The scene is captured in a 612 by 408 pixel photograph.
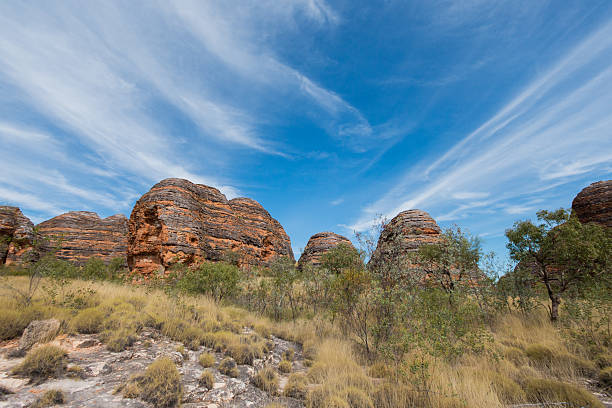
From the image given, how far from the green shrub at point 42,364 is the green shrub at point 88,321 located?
1499 mm

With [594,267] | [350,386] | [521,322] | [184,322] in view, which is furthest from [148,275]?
[594,267]

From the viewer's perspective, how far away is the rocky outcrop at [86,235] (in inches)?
1618

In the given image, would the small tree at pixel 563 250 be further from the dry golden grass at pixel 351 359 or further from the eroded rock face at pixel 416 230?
the eroded rock face at pixel 416 230

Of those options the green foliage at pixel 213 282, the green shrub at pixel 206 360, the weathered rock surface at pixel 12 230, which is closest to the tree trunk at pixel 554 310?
the green shrub at pixel 206 360

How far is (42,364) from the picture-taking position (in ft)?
14.8

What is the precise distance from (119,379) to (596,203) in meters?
39.2

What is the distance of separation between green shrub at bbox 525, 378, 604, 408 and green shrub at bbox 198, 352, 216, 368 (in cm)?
743

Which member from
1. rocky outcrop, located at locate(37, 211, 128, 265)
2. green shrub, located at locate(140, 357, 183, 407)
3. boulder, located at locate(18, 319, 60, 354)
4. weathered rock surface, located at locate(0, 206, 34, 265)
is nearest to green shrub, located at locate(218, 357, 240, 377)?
green shrub, located at locate(140, 357, 183, 407)

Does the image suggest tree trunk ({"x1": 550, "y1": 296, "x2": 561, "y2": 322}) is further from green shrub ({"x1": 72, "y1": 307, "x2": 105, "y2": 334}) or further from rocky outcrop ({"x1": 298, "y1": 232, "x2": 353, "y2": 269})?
rocky outcrop ({"x1": 298, "y1": 232, "x2": 353, "y2": 269})

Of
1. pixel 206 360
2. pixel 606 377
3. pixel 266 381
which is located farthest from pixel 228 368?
pixel 606 377

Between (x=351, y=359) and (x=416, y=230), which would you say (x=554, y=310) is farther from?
(x=351, y=359)

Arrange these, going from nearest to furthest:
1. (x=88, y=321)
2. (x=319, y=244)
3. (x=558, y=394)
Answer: (x=558, y=394), (x=88, y=321), (x=319, y=244)

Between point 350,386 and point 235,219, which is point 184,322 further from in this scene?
point 235,219

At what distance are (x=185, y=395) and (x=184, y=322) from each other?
11.8 feet
